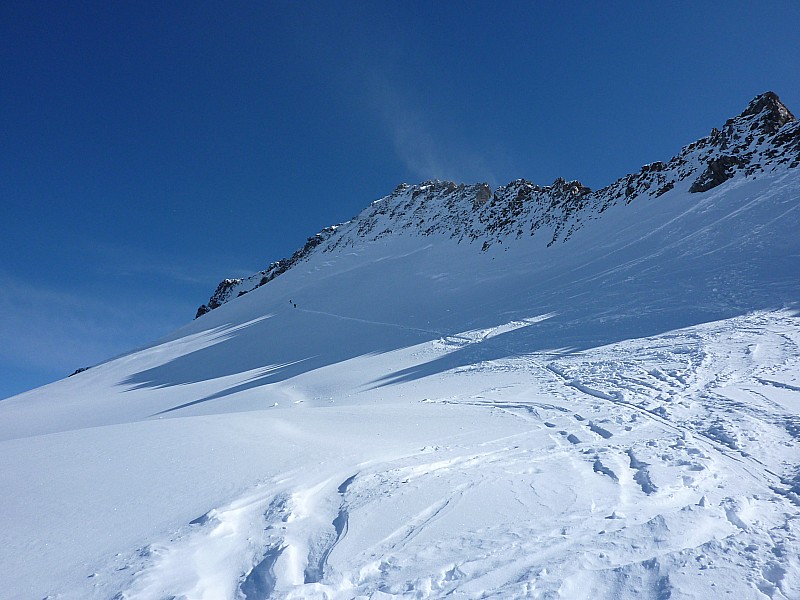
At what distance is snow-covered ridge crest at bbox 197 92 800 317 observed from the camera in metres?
24.4

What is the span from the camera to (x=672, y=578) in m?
2.33

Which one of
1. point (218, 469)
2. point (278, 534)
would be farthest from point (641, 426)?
point (218, 469)

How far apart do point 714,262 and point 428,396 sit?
544 inches

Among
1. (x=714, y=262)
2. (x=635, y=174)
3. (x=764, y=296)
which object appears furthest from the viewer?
(x=635, y=174)

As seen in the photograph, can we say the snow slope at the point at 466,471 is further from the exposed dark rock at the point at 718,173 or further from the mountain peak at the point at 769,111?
the mountain peak at the point at 769,111

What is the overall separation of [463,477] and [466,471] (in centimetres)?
15

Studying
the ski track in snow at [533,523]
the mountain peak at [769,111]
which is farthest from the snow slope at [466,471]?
A: the mountain peak at [769,111]

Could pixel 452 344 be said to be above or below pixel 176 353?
below

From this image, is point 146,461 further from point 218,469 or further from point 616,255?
point 616,255

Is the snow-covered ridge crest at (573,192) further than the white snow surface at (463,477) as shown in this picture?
Yes

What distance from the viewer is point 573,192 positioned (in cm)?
3619

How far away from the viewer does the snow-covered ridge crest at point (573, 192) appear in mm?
24406

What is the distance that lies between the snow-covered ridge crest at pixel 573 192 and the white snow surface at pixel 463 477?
17.6 m

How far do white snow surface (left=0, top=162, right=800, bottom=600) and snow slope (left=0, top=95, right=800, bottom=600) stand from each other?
0.08 ft
